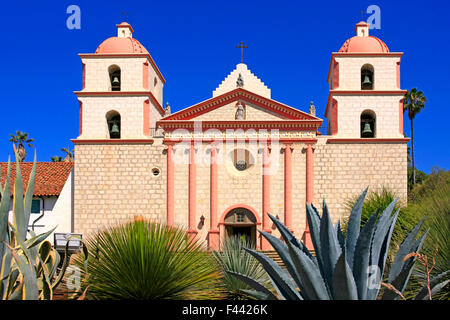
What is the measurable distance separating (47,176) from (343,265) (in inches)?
801

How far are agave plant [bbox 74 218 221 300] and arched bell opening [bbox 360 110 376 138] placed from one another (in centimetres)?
1421

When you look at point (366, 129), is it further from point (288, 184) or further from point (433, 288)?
point (433, 288)

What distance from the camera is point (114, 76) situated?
69.6 ft

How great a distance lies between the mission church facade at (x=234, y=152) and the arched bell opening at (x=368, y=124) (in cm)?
5

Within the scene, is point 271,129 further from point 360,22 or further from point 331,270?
point 331,270

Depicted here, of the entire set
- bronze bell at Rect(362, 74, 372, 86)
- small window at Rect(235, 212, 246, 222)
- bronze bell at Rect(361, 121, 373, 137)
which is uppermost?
bronze bell at Rect(362, 74, 372, 86)

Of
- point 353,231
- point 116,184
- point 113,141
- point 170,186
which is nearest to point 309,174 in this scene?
point 170,186

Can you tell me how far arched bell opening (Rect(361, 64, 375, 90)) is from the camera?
20.3m

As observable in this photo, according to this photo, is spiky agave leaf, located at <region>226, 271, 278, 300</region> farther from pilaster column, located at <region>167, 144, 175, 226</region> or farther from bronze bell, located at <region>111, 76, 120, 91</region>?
bronze bell, located at <region>111, 76, 120, 91</region>

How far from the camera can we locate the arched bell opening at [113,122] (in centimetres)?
2084

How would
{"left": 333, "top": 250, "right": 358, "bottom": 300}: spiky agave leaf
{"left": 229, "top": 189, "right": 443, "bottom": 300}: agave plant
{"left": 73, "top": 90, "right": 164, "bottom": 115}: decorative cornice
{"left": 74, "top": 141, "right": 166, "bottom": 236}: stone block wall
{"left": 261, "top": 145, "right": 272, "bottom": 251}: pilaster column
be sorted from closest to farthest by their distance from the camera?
{"left": 333, "top": 250, "right": 358, "bottom": 300}: spiky agave leaf, {"left": 229, "top": 189, "right": 443, "bottom": 300}: agave plant, {"left": 261, "top": 145, "right": 272, "bottom": 251}: pilaster column, {"left": 74, "top": 141, "right": 166, "bottom": 236}: stone block wall, {"left": 73, "top": 90, "right": 164, "bottom": 115}: decorative cornice

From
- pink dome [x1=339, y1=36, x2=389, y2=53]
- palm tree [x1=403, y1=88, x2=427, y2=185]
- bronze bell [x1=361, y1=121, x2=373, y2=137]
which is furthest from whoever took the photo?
palm tree [x1=403, y1=88, x2=427, y2=185]

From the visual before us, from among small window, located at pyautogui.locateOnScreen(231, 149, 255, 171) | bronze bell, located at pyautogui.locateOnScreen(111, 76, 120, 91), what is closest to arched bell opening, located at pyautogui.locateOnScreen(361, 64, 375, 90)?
small window, located at pyautogui.locateOnScreen(231, 149, 255, 171)

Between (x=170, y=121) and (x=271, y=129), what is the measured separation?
4444 millimetres
